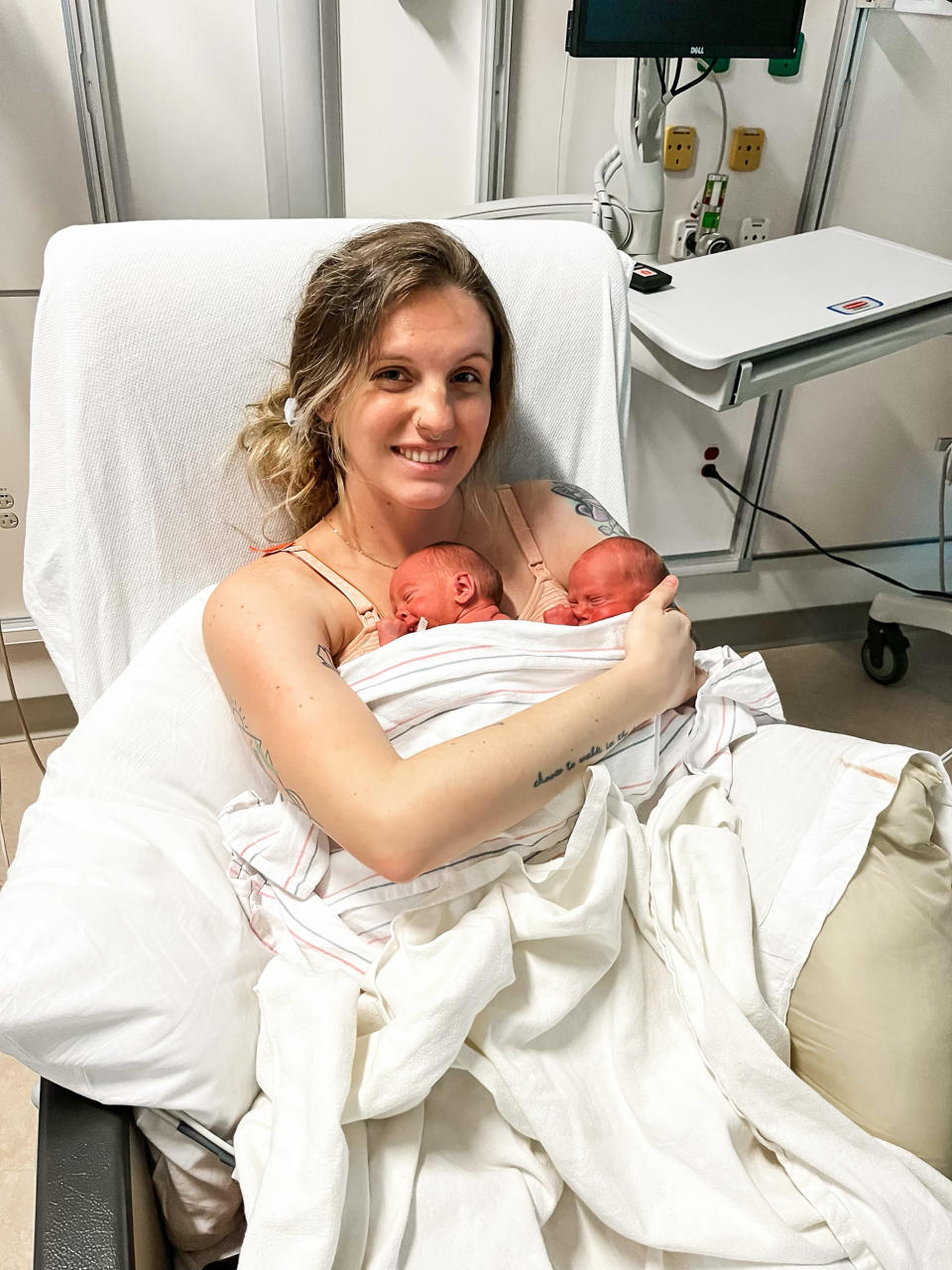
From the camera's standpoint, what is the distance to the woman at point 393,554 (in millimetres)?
919

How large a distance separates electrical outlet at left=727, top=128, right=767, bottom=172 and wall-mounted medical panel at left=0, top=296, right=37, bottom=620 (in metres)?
1.52

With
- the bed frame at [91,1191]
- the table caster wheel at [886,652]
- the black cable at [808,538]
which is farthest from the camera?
the table caster wheel at [886,652]

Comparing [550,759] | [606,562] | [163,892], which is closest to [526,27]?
[606,562]

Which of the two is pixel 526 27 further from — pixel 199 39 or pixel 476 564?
pixel 476 564

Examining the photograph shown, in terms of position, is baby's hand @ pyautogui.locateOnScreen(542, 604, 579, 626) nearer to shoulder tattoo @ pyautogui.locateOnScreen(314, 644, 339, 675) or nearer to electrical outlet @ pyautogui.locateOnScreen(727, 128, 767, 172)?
shoulder tattoo @ pyautogui.locateOnScreen(314, 644, 339, 675)

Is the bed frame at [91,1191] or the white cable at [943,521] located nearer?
the bed frame at [91,1191]

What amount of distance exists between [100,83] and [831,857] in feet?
5.80

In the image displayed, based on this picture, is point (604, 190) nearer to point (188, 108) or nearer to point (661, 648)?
point (188, 108)

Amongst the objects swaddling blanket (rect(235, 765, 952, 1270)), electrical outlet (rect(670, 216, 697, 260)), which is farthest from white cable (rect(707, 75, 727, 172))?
swaddling blanket (rect(235, 765, 952, 1270))

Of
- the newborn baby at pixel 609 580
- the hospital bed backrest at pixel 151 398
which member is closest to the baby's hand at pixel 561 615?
the newborn baby at pixel 609 580

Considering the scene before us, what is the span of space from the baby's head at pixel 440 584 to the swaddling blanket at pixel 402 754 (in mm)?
96

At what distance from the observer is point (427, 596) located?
117cm

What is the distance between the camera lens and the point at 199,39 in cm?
173

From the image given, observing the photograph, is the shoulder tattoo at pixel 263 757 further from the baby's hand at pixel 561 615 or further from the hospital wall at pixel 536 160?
the hospital wall at pixel 536 160
